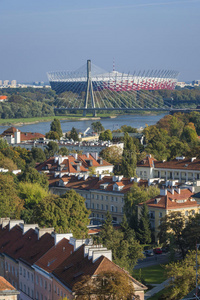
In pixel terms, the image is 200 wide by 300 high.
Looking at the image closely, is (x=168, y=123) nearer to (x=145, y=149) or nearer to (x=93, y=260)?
(x=145, y=149)

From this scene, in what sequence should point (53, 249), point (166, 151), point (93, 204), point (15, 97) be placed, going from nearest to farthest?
point (53, 249)
point (93, 204)
point (166, 151)
point (15, 97)

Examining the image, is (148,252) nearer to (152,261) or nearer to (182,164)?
(152,261)

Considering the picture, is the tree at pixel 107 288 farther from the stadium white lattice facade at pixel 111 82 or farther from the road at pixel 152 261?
the stadium white lattice facade at pixel 111 82

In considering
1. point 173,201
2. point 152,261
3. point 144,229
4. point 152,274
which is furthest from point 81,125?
point 152,274

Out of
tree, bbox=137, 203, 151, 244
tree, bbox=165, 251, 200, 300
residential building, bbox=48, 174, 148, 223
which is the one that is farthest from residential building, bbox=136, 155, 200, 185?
tree, bbox=165, 251, 200, 300

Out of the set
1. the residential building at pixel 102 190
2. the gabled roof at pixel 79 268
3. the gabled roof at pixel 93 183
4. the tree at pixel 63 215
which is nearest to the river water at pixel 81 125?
the gabled roof at pixel 93 183

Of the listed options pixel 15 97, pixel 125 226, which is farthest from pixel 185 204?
pixel 15 97
